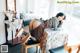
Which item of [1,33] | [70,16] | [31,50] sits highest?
[70,16]

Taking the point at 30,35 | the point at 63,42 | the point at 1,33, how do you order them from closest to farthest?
the point at 63,42 → the point at 30,35 → the point at 1,33

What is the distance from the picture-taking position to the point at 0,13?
3188mm

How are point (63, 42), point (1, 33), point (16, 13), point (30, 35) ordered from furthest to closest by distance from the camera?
point (1, 33)
point (16, 13)
point (30, 35)
point (63, 42)

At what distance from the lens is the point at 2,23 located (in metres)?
3.29

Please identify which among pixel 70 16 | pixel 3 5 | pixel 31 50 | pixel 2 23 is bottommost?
pixel 31 50

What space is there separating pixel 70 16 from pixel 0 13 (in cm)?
171

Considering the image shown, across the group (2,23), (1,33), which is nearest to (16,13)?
(2,23)

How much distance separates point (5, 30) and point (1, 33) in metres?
0.16

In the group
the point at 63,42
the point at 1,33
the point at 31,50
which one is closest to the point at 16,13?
the point at 1,33

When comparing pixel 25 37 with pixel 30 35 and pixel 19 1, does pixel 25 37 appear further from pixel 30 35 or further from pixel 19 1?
pixel 19 1

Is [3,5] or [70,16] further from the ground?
[3,5]

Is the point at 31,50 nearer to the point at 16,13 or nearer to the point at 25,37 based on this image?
the point at 25,37

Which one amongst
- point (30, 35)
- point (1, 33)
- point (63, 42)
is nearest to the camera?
point (63, 42)

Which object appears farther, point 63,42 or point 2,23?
point 2,23
